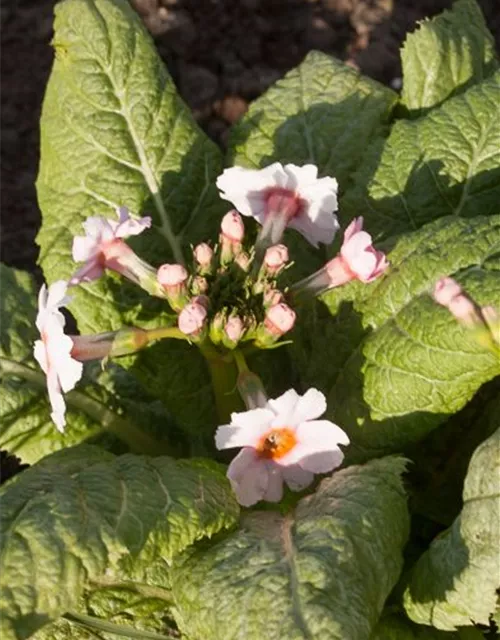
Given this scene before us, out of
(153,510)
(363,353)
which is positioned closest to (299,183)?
(363,353)

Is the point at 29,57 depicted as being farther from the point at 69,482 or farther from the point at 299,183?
the point at 69,482

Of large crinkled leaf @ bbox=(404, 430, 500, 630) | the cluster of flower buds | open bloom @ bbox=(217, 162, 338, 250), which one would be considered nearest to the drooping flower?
the cluster of flower buds

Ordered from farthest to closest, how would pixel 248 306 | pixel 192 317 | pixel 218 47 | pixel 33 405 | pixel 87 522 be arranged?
pixel 218 47 → pixel 33 405 → pixel 248 306 → pixel 192 317 → pixel 87 522

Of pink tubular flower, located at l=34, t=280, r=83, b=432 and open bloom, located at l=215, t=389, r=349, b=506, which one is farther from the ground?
pink tubular flower, located at l=34, t=280, r=83, b=432

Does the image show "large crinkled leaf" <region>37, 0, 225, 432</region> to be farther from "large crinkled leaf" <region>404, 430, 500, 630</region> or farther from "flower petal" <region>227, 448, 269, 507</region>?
"large crinkled leaf" <region>404, 430, 500, 630</region>

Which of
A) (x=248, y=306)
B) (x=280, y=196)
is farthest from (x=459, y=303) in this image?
(x=280, y=196)

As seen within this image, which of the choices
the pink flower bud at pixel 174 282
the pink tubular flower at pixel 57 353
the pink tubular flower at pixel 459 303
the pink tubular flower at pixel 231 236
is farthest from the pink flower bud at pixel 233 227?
the pink tubular flower at pixel 459 303

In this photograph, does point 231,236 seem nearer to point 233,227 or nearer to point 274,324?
point 233,227
